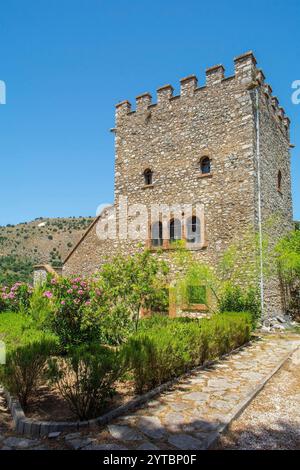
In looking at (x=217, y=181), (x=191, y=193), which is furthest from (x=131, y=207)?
(x=217, y=181)

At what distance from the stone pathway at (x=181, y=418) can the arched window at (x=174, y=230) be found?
23.9 feet

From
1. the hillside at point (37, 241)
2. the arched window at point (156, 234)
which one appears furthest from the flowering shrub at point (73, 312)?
the hillside at point (37, 241)

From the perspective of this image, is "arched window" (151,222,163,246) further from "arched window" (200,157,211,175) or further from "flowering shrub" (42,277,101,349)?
"flowering shrub" (42,277,101,349)

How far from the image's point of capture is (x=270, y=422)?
175 inches

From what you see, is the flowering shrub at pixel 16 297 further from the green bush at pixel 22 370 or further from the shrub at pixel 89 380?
the shrub at pixel 89 380

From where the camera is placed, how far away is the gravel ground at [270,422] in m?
3.82

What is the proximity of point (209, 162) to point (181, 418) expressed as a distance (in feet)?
34.6

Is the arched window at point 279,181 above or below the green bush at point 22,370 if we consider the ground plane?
above

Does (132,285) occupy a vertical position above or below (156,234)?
below

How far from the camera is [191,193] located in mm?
13500

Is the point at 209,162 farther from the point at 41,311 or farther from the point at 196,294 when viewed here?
the point at 41,311

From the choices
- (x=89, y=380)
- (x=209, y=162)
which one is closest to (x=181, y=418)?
(x=89, y=380)

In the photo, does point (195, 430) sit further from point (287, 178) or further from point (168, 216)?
point (287, 178)

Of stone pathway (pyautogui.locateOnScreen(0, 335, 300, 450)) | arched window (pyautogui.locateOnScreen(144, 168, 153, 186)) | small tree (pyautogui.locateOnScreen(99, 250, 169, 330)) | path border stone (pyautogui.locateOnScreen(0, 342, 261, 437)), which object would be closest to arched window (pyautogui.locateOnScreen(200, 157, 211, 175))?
arched window (pyautogui.locateOnScreen(144, 168, 153, 186))
